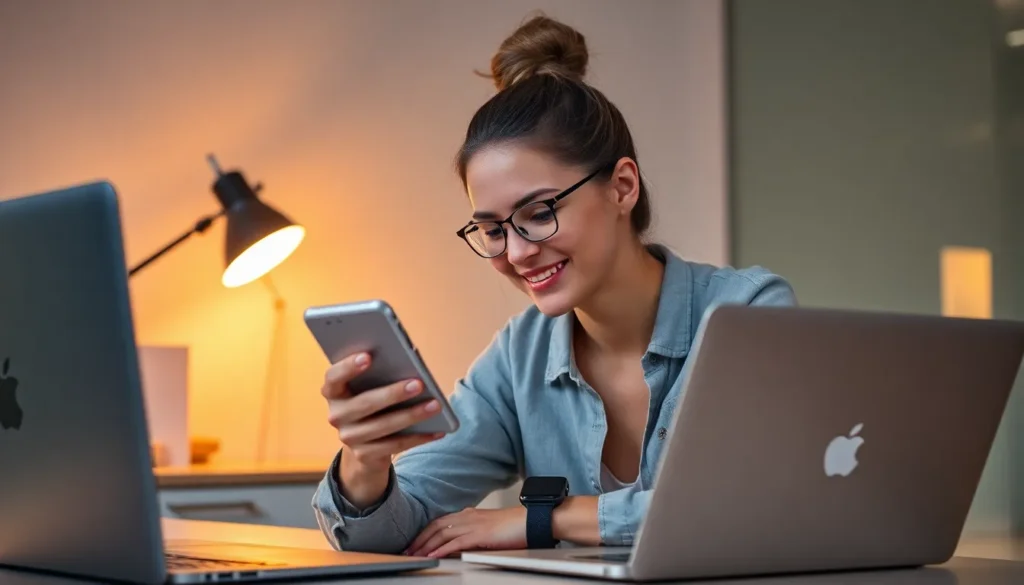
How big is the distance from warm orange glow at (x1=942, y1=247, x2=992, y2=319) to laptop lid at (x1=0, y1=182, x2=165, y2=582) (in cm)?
186

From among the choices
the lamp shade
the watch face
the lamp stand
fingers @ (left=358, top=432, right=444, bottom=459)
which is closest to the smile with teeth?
the watch face

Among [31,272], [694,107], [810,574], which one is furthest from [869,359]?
[694,107]

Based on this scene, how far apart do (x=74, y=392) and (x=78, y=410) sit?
1 cm

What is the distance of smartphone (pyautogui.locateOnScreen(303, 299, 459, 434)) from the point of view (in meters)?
1.00

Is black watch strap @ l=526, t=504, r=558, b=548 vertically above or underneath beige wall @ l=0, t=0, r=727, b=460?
underneath

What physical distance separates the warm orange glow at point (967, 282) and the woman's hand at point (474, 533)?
1.33 meters

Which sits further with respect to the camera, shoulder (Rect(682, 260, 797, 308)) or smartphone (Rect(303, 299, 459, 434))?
shoulder (Rect(682, 260, 797, 308))

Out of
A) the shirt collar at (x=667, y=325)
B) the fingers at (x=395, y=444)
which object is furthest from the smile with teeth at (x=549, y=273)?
the fingers at (x=395, y=444)

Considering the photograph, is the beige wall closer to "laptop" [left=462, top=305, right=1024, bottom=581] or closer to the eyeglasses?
the eyeglasses

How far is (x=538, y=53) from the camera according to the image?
1.77 metres

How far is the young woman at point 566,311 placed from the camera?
1.53 metres

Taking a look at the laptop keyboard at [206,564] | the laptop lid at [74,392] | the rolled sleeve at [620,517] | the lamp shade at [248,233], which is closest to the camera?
the laptop lid at [74,392]

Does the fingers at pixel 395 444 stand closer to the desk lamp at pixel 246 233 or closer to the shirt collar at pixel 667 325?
the shirt collar at pixel 667 325

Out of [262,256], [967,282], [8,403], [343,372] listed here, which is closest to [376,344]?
[343,372]
